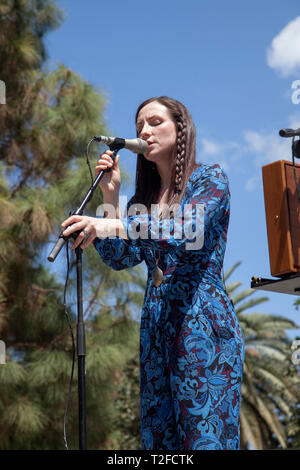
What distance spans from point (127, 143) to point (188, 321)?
1.89ft

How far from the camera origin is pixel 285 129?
1826 millimetres

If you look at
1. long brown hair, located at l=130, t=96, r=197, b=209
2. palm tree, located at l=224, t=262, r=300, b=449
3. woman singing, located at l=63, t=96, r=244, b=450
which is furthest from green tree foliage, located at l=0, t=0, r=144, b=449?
palm tree, located at l=224, t=262, r=300, b=449

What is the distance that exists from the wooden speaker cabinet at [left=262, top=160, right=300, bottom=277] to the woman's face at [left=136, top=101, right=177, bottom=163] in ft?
1.03

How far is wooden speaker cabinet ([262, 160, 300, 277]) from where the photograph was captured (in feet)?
5.75

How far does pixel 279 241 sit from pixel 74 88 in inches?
262

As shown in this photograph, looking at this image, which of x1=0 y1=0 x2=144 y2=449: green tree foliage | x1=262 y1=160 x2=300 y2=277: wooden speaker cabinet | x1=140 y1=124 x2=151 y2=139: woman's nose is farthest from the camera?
x1=0 y1=0 x2=144 y2=449: green tree foliage

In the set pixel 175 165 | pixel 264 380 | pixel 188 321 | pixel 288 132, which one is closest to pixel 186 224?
pixel 188 321

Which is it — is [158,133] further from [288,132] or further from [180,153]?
[288,132]

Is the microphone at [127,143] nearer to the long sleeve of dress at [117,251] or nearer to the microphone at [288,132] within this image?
→ the long sleeve of dress at [117,251]

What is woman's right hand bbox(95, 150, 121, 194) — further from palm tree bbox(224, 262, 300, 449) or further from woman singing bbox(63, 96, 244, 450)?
palm tree bbox(224, 262, 300, 449)

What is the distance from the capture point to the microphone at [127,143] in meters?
1.78

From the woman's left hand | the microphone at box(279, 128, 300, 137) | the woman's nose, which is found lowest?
the woman's left hand

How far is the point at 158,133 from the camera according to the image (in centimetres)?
186

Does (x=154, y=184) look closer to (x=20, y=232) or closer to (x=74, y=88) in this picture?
(x=20, y=232)
